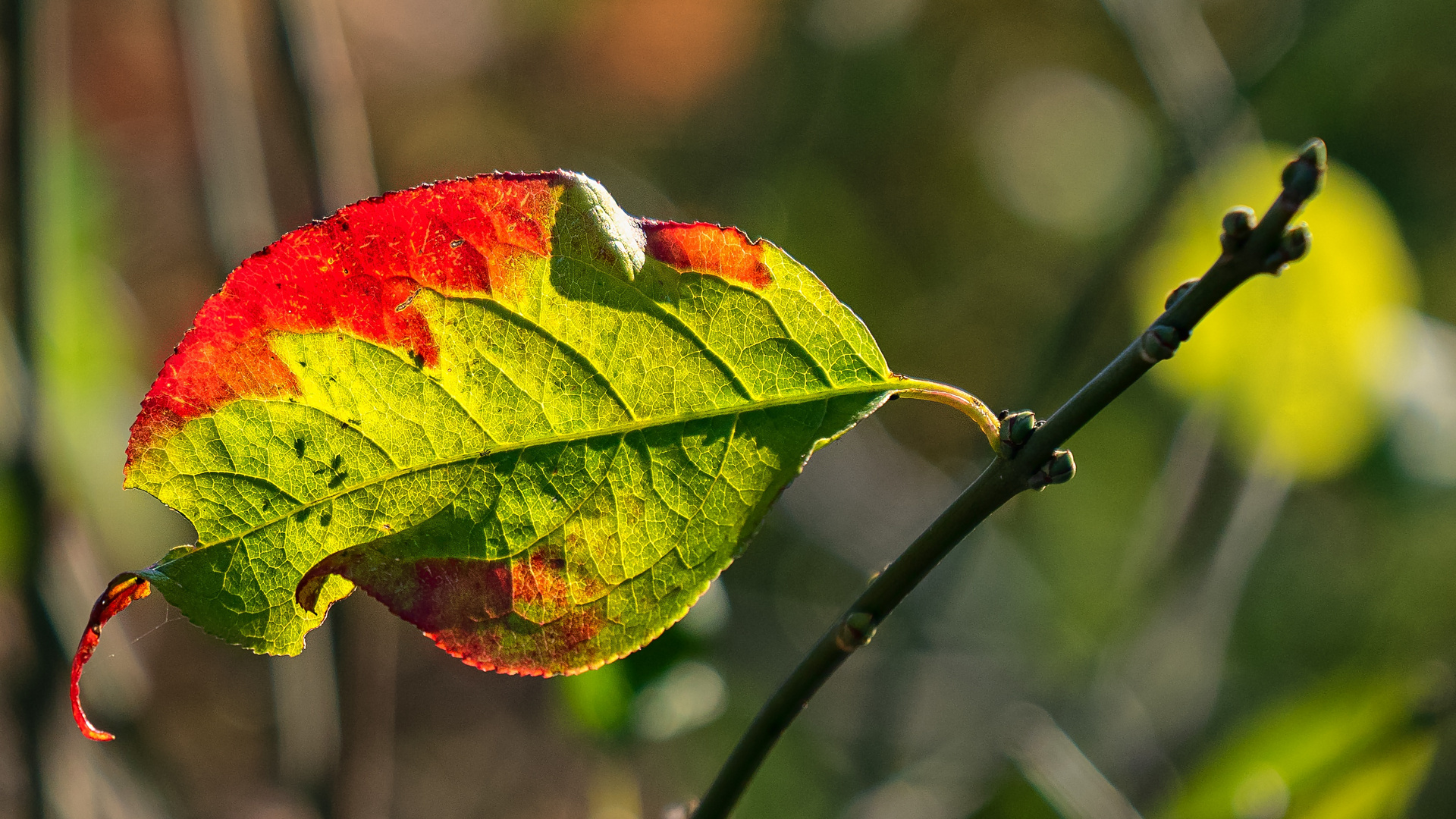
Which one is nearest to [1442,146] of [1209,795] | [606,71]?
[606,71]

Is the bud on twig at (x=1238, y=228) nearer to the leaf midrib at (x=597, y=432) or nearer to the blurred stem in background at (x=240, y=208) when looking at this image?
the leaf midrib at (x=597, y=432)

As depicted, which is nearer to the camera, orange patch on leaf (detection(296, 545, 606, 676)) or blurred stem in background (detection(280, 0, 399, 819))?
orange patch on leaf (detection(296, 545, 606, 676))

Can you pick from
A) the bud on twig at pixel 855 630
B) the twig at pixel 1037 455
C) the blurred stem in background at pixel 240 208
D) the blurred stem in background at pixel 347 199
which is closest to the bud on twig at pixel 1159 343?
the twig at pixel 1037 455

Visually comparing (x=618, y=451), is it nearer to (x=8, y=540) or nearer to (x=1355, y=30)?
(x=8, y=540)

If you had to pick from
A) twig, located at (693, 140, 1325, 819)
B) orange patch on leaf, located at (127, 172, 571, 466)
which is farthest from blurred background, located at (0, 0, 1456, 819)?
orange patch on leaf, located at (127, 172, 571, 466)

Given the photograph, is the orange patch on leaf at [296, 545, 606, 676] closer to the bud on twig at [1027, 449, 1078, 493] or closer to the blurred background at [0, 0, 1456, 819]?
the bud on twig at [1027, 449, 1078, 493]

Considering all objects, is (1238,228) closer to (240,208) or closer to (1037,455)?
(1037,455)

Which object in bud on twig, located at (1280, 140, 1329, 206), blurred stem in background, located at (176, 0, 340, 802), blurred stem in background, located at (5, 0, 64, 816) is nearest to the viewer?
bud on twig, located at (1280, 140, 1329, 206)

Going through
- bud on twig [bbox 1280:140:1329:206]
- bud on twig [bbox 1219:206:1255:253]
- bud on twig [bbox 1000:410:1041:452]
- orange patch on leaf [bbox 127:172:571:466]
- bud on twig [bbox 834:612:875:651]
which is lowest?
bud on twig [bbox 834:612:875:651]
